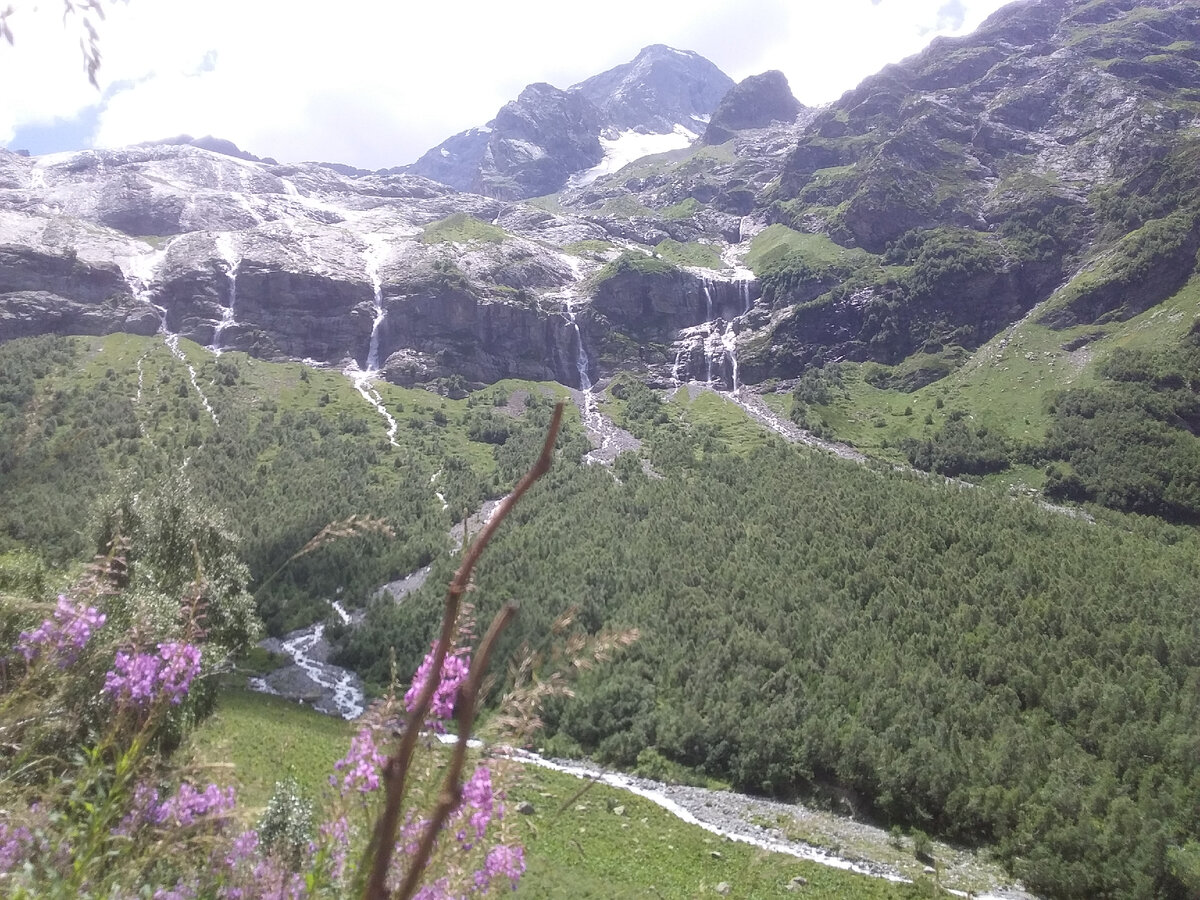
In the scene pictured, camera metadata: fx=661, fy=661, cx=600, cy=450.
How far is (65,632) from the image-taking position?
3.56 meters

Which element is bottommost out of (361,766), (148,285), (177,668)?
(361,766)

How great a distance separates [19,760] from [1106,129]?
208206 mm

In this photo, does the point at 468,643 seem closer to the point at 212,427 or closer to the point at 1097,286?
the point at 212,427

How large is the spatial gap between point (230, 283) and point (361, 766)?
156917 millimetres

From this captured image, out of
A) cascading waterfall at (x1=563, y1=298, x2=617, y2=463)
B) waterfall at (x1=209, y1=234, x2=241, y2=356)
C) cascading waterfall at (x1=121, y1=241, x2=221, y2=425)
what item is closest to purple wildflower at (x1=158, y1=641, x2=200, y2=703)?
cascading waterfall at (x1=563, y1=298, x2=617, y2=463)

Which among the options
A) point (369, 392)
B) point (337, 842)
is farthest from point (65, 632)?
point (369, 392)

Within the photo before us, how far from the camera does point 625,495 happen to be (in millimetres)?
72875

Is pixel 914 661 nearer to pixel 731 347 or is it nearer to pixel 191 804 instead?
pixel 191 804

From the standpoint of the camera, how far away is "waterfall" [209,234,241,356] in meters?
127

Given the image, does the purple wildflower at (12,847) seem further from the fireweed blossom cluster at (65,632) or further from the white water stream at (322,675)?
the white water stream at (322,675)

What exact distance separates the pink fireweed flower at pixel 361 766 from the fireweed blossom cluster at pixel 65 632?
1740mm

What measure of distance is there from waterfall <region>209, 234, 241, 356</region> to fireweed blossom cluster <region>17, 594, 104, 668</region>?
138 m

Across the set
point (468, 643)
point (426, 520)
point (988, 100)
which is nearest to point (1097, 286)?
point (988, 100)

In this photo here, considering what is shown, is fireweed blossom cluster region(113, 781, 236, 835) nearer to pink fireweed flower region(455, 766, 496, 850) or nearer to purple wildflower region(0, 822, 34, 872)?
purple wildflower region(0, 822, 34, 872)
